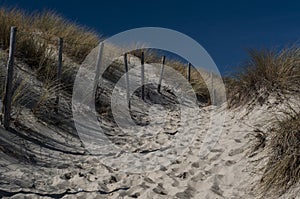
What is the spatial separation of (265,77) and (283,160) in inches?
117

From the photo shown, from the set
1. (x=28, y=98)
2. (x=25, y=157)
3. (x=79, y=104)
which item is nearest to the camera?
(x=25, y=157)

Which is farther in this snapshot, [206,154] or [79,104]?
[79,104]

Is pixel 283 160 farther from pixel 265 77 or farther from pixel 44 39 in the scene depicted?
pixel 44 39

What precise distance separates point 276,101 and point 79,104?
3.78 meters

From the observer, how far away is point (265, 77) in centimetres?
655

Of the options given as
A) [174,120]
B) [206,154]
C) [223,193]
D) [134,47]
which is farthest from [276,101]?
[134,47]

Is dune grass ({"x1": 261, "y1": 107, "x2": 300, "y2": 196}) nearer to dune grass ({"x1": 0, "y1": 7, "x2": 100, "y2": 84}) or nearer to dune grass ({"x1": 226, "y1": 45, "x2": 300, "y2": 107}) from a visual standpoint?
dune grass ({"x1": 226, "y1": 45, "x2": 300, "y2": 107})

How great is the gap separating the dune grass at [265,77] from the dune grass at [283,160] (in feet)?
6.49

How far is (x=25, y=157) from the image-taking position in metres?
5.02

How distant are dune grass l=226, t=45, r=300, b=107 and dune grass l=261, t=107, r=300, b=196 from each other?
1980mm

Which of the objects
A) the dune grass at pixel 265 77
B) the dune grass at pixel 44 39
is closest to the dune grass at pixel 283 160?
the dune grass at pixel 265 77

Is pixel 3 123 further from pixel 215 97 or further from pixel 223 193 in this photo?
pixel 215 97

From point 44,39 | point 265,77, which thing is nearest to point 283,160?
point 265,77

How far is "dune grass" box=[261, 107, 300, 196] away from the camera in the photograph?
3689 mm
